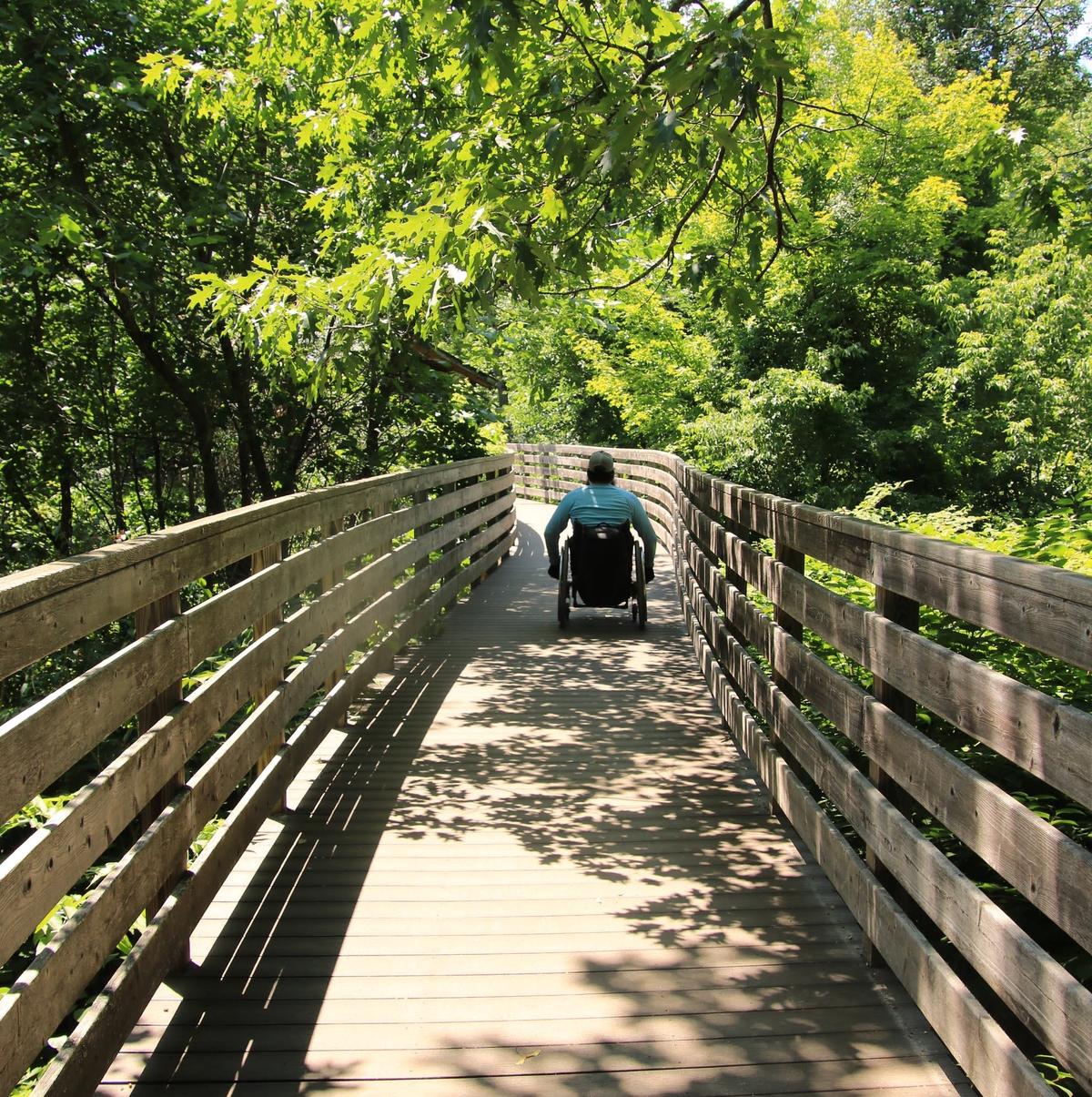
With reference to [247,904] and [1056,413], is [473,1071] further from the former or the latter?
[1056,413]

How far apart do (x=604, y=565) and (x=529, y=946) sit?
560 cm

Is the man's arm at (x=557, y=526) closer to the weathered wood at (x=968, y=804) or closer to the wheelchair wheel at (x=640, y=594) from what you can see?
the wheelchair wheel at (x=640, y=594)

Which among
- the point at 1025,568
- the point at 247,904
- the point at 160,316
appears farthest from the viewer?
the point at 160,316

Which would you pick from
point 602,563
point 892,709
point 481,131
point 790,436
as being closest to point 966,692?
point 892,709

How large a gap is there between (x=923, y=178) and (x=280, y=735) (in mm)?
19852

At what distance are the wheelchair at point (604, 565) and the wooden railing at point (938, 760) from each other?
144 inches

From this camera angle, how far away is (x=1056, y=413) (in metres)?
20.1

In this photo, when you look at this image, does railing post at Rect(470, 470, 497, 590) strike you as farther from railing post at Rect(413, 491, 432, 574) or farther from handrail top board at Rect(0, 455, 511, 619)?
handrail top board at Rect(0, 455, 511, 619)

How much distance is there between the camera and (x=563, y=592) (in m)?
9.38

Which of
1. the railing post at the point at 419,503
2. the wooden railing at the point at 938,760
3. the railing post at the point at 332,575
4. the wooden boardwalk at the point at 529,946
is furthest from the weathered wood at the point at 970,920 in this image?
the railing post at the point at 419,503

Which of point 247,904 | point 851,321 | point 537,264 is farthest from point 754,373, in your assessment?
point 247,904

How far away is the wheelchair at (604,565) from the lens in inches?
348

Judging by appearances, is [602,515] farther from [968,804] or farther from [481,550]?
[968,804]

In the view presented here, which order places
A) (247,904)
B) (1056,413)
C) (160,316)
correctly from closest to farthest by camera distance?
(247,904) → (160,316) → (1056,413)
